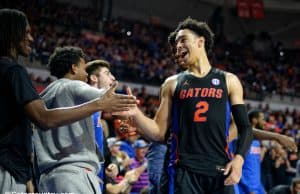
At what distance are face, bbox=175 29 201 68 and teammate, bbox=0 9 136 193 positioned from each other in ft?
3.17

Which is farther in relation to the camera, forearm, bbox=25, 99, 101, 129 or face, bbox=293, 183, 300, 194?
face, bbox=293, 183, 300, 194

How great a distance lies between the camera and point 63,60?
358 centimetres

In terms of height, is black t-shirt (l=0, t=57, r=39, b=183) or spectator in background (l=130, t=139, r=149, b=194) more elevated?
black t-shirt (l=0, t=57, r=39, b=183)

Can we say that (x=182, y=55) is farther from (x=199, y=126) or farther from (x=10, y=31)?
(x=10, y=31)

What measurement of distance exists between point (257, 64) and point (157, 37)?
5485 mm

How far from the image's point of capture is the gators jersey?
3297mm

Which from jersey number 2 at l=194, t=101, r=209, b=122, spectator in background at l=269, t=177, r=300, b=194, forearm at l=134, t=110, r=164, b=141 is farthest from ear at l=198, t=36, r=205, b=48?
spectator in background at l=269, t=177, r=300, b=194

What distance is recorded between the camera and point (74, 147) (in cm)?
324

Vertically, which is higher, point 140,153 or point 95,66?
point 95,66

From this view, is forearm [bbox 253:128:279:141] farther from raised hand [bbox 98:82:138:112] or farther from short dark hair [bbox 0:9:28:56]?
short dark hair [bbox 0:9:28:56]

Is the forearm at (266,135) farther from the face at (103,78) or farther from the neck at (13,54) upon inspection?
the neck at (13,54)

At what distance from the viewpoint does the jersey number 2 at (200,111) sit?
3.33 m

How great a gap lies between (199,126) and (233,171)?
0.39 meters

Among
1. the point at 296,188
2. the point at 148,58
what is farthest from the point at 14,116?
the point at 148,58
